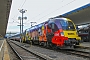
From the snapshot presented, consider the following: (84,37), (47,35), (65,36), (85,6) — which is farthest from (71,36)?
(84,37)

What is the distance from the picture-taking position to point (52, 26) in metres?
18.6

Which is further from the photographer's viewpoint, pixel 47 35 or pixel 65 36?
pixel 47 35

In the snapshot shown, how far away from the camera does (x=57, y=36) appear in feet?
56.6

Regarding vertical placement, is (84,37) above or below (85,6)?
below

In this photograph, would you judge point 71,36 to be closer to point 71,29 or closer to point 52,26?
point 71,29

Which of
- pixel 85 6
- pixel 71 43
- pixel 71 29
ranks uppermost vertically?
pixel 85 6

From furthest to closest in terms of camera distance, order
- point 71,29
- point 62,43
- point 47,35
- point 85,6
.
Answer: point 85,6 < point 47,35 < point 71,29 < point 62,43

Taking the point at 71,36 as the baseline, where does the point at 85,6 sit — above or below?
above

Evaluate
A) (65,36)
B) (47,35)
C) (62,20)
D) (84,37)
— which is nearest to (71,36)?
(65,36)

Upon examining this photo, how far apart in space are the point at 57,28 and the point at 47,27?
2.70m

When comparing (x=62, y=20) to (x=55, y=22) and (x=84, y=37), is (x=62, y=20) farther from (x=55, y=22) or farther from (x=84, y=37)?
(x=84, y=37)

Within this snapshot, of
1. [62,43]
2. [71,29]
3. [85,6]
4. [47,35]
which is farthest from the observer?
[85,6]

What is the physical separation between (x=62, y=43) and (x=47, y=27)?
4079mm

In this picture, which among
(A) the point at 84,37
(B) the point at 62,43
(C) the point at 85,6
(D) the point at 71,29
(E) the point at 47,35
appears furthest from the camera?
(A) the point at 84,37
